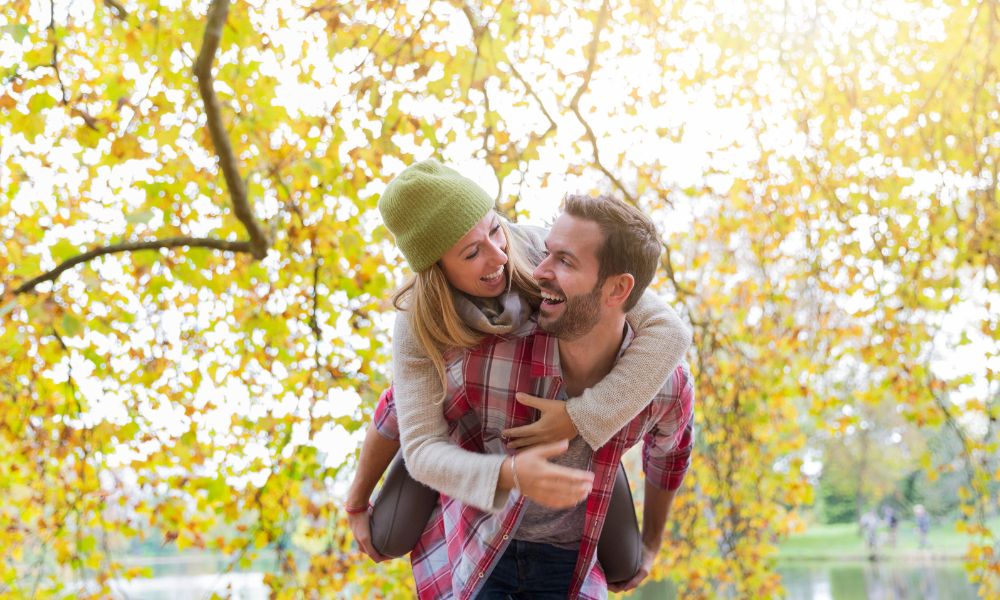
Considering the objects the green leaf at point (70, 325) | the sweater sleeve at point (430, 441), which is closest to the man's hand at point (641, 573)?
the sweater sleeve at point (430, 441)

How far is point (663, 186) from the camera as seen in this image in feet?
20.4

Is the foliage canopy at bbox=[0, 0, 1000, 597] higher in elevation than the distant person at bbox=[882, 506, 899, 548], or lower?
higher

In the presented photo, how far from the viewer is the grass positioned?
24.7 meters

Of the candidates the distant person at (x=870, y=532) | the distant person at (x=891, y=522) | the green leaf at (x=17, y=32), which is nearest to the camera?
the green leaf at (x=17, y=32)

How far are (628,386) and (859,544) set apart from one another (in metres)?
28.3

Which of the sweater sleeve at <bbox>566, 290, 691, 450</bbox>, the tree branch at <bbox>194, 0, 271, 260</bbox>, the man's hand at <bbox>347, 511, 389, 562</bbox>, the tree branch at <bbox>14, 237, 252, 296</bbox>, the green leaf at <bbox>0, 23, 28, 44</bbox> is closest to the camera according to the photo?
the sweater sleeve at <bbox>566, 290, 691, 450</bbox>

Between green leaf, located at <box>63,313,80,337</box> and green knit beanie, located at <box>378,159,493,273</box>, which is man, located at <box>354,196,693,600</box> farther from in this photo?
green leaf, located at <box>63,313,80,337</box>

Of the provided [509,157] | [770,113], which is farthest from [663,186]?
[509,157]

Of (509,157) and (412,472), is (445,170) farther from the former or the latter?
(509,157)

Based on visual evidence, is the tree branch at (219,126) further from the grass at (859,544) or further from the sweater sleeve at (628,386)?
the grass at (859,544)

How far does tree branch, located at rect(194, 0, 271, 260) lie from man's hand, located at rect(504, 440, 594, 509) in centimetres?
179

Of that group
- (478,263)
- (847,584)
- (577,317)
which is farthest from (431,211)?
(847,584)

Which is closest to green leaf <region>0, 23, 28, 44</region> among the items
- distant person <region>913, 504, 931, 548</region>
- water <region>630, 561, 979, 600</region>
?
water <region>630, 561, 979, 600</region>

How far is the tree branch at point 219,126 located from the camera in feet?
9.42
